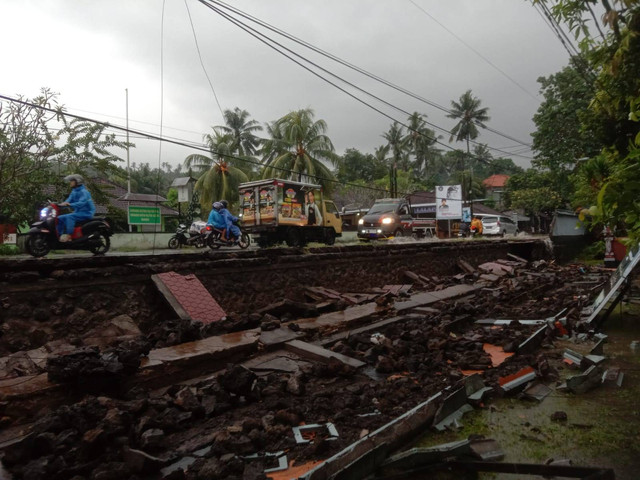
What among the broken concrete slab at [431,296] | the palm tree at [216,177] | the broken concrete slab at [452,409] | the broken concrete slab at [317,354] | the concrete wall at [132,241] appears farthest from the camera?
the palm tree at [216,177]

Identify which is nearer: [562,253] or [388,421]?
[388,421]

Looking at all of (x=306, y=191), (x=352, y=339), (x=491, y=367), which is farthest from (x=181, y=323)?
(x=306, y=191)

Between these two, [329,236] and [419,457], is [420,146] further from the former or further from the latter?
[419,457]

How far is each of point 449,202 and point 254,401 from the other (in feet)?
91.8

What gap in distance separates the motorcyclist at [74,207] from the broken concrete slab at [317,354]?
19.5ft

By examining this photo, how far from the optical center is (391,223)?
2339 centimetres

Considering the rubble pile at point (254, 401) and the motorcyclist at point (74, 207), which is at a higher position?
the motorcyclist at point (74, 207)

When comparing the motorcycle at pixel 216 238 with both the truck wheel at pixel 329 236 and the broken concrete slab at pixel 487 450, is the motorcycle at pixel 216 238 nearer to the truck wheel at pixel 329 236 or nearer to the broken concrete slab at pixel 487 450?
the truck wheel at pixel 329 236

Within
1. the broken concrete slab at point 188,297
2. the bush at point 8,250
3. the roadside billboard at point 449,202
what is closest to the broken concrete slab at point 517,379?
the broken concrete slab at point 188,297

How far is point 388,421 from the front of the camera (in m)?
3.29

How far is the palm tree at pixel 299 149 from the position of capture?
32.3 meters

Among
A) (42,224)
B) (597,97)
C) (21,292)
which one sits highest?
(597,97)

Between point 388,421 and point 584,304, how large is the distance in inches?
275

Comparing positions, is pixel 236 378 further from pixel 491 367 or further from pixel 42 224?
pixel 42 224
